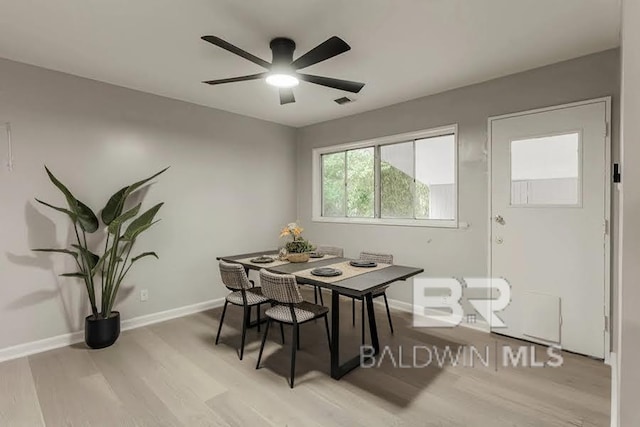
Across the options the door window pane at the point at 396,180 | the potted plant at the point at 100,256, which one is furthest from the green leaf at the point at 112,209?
the door window pane at the point at 396,180

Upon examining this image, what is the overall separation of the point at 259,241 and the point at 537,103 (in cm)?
378

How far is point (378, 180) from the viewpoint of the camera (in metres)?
4.54

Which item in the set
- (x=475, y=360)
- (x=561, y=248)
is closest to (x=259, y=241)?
(x=475, y=360)

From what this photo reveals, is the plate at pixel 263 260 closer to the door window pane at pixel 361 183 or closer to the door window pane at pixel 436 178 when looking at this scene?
the door window pane at pixel 361 183

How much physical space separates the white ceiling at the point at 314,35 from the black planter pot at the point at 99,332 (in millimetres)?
2378

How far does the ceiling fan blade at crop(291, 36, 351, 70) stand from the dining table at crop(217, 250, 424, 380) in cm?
158

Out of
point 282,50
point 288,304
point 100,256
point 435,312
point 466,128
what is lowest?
point 435,312

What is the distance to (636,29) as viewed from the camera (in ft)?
3.52

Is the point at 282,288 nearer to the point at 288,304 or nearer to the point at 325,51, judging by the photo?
the point at 288,304

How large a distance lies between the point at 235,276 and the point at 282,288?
0.65 meters

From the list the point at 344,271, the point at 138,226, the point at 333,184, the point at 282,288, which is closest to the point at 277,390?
the point at 282,288

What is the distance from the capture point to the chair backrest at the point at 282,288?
240 cm

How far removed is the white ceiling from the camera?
212cm

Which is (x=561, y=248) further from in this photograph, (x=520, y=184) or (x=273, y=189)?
(x=273, y=189)
